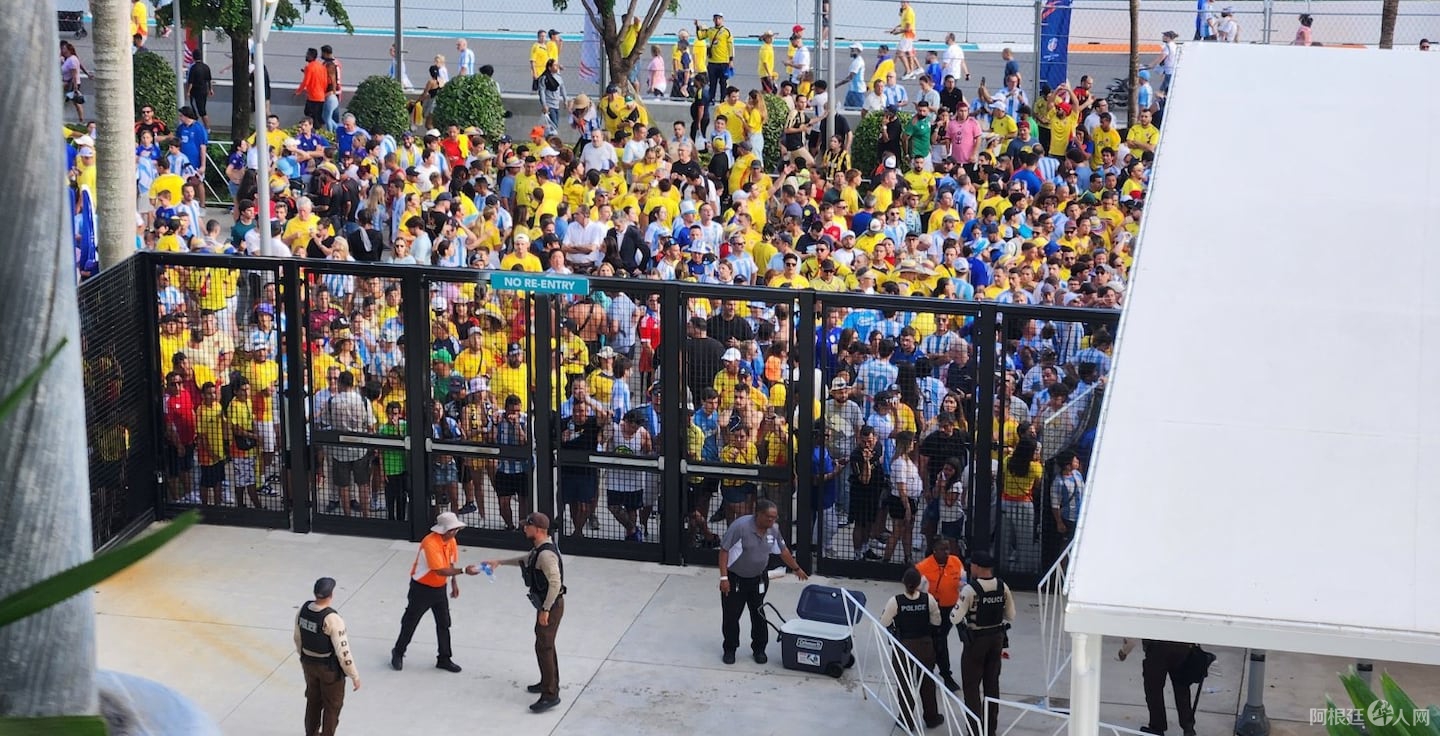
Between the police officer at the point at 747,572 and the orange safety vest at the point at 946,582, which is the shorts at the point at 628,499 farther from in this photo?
the orange safety vest at the point at 946,582

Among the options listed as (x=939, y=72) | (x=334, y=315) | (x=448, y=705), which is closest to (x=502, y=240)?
(x=334, y=315)

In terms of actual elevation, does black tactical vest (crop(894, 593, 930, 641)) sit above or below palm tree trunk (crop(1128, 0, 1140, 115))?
below

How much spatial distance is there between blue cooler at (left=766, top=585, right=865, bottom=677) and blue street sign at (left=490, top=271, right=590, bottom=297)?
10.1 feet

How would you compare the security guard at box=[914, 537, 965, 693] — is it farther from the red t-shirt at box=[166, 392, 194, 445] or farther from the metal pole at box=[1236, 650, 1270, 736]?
the red t-shirt at box=[166, 392, 194, 445]

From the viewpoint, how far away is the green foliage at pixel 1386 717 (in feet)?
6.59

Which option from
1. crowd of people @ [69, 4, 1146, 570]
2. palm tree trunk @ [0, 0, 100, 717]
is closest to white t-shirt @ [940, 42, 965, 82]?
crowd of people @ [69, 4, 1146, 570]

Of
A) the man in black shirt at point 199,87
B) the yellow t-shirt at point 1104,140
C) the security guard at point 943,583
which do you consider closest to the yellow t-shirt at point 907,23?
the yellow t-shirt at point 1104,140

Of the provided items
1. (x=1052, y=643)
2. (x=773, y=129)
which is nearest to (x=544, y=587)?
(x=1052, y=643)

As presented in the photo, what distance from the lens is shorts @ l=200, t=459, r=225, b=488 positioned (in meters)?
15.0

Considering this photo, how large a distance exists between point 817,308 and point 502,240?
847cm

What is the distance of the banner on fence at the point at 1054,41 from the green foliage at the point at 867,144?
319 cm

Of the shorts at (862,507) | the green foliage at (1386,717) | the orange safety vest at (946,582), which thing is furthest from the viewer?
the shorts at (862,507)

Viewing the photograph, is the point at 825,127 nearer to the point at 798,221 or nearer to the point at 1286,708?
the point at 798,221

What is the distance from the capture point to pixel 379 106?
1160 inches
